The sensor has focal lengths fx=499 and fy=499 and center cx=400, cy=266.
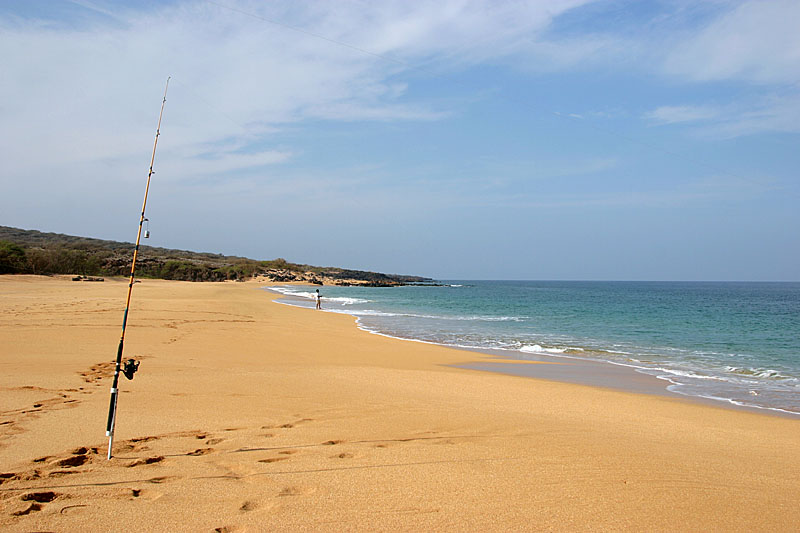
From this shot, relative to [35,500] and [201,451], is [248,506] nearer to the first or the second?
[201,451]

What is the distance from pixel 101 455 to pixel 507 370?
900 cm

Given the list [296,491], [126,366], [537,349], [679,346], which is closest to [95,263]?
[537,349]

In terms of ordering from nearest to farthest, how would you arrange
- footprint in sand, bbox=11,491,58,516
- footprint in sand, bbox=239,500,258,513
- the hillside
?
footprint in sand, bbox=11,491,58,516, footprint in sand, bbox=239,500,258,513, the hillside

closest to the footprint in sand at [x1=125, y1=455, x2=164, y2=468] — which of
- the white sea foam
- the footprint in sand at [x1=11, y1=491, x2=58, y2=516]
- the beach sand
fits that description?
the beach sand

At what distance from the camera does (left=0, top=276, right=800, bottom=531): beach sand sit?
3236 millimetres

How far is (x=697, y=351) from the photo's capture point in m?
16.7

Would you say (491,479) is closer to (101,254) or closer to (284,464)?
(284,464)

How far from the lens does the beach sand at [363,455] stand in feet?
10.6

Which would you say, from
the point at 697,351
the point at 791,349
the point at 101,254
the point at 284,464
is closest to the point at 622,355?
the point at 697,351

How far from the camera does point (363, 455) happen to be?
171 inches

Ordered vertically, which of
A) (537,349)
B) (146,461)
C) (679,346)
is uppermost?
(679,346)

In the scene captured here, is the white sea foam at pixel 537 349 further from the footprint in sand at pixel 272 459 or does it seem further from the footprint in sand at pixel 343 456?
the footprint in sand at pixel 272 459

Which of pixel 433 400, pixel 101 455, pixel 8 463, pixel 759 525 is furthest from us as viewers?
pixel 433 400

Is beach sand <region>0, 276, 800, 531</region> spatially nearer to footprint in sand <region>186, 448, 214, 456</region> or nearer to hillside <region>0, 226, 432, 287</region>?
footprint in sand <region>186, 448, 214, 456</region>
